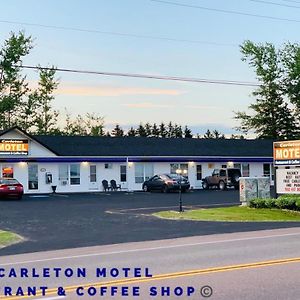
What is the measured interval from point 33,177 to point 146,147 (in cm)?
1180

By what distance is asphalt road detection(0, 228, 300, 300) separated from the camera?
28.6 feet

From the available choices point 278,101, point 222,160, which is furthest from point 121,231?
point 278,101

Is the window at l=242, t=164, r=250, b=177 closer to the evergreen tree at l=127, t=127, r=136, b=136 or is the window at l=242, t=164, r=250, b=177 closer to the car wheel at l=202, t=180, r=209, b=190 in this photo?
the car wheel at l=202, t=180, r=209, b=190

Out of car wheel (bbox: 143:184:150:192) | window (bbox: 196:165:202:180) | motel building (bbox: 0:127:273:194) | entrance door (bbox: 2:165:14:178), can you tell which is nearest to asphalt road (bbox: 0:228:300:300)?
entrance door (bbox: 2:165:14:178)

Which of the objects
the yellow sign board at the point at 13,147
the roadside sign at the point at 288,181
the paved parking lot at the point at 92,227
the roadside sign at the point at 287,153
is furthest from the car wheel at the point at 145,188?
the roadside sign at the point at 288,181

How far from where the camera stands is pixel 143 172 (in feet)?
167

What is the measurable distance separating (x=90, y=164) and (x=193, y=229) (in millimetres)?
29333

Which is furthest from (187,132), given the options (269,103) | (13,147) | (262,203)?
(262,203)

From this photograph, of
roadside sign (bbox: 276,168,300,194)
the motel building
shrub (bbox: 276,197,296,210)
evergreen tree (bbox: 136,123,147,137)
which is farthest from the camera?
evergreen tree (bbox: 136,123,147,137)

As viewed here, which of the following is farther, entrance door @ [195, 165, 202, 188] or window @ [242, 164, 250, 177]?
window @ [242, 164, 250, 177]

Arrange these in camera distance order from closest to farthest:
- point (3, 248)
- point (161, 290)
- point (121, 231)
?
point (161, 290)
point (3, 248)
point (121, 231)

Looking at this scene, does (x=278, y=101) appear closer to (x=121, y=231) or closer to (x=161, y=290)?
(x=121, y=231)

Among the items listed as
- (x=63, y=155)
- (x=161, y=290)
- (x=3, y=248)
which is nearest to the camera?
(x=161, y=290)

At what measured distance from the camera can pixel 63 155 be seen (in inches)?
1838
